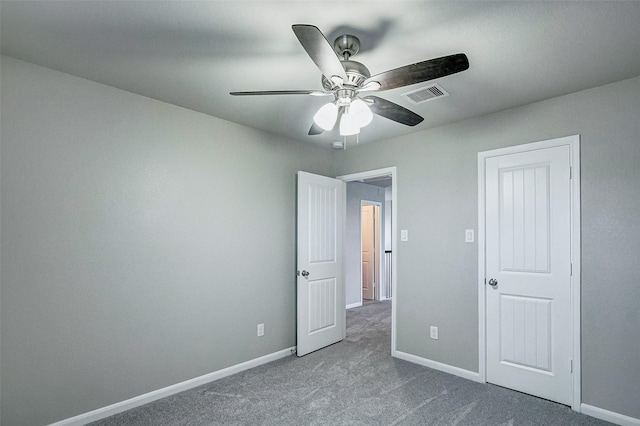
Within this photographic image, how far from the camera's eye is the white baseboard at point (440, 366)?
3.12m

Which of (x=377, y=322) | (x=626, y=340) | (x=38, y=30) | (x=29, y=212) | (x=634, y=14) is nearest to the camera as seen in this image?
(x=634, y=14)

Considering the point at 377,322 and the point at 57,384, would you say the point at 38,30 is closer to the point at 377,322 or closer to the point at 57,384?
the point at 57,384

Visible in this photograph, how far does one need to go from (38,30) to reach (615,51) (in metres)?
3.28

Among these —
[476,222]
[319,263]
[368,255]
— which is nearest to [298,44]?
[476,222]

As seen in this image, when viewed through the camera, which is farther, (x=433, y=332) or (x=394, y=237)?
(x=394, y=237)

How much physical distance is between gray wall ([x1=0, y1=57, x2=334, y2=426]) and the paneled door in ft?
7.01

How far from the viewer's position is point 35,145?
223cm

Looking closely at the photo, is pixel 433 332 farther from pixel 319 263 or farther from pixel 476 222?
pixel 319 263

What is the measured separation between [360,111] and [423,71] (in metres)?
0.42

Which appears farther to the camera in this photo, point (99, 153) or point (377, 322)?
point (377, 322)

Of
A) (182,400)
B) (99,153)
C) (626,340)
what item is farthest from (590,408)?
(99,153)

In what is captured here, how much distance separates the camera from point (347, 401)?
271cm

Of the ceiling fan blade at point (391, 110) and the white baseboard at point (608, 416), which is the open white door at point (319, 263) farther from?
the white baseboard at point (608, 416)

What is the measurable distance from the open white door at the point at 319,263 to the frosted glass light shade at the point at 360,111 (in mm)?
1843
